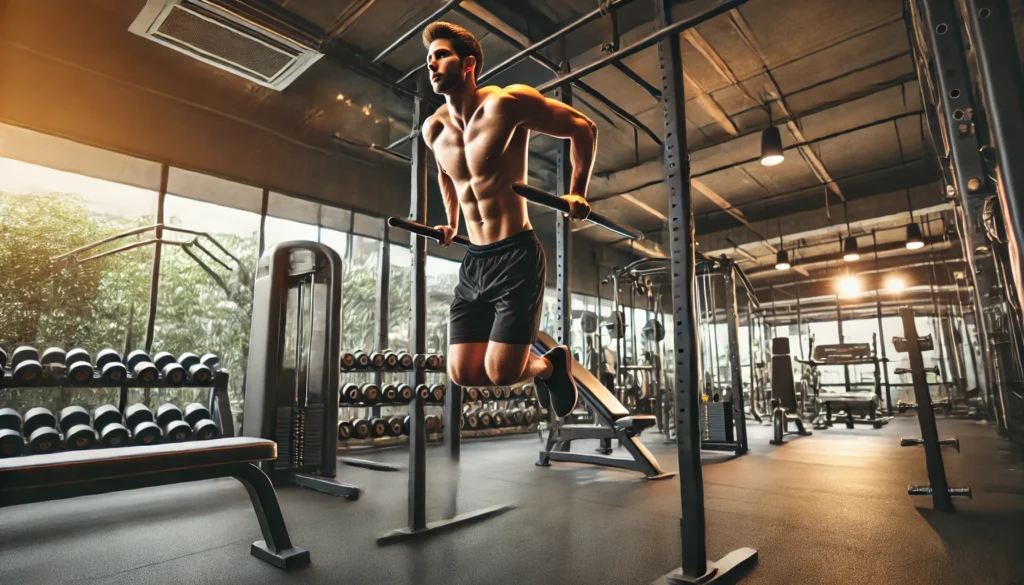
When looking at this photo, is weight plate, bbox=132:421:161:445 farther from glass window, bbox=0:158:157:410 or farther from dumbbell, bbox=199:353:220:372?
glass window, bbox=0:158:157:410

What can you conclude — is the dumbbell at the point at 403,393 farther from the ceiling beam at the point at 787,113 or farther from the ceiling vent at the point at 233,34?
the ceiling beam at the point at 787,113

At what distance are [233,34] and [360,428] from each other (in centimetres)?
295

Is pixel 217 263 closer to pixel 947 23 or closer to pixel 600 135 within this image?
pixel 600 135

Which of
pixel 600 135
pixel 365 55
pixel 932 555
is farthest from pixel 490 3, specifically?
pixel 932 555

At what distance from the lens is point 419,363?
7.72 ft

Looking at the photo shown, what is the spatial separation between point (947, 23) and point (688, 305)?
1016mm

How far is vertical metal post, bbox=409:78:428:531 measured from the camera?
7.15 ft

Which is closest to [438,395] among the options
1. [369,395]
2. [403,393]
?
[403,393]

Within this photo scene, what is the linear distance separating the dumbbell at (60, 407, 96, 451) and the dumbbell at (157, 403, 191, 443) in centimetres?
37

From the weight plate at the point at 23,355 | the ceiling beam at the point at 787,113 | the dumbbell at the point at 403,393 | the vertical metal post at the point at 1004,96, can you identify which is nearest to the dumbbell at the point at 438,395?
the dumbbell at the point at 403,393

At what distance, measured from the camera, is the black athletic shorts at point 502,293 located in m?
1.47

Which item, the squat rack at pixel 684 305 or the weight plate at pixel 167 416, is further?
the weight plate at pixel 167 416

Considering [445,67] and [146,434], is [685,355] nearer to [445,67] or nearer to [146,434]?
[445,67]

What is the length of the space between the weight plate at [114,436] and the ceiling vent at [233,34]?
2511mm
